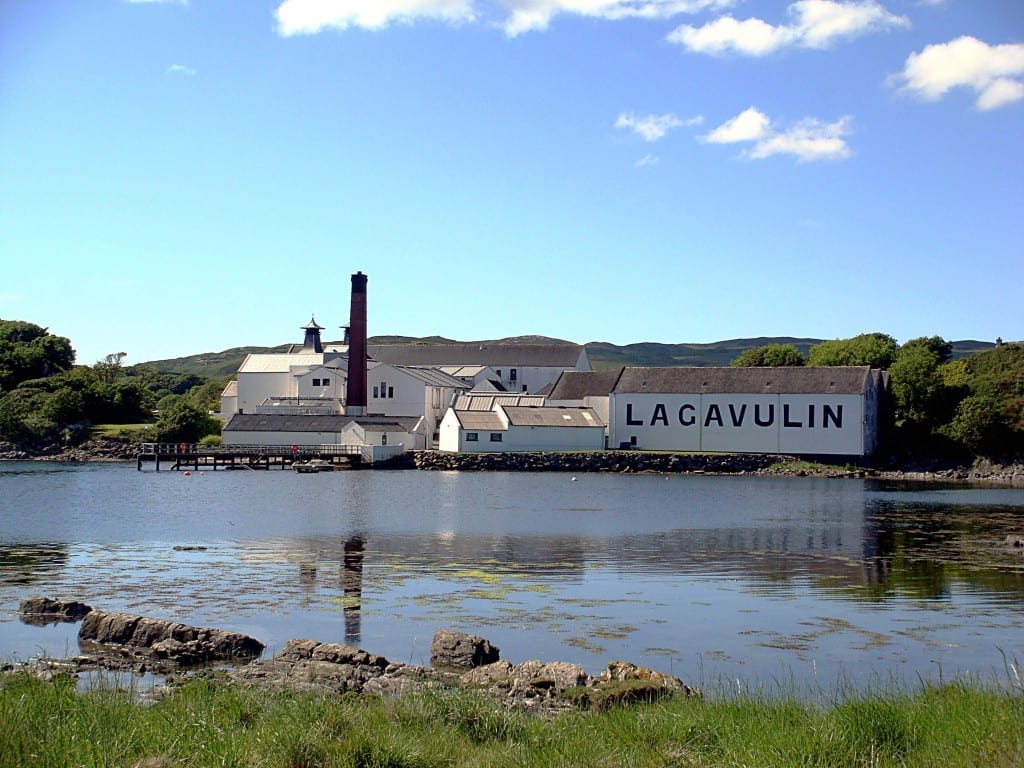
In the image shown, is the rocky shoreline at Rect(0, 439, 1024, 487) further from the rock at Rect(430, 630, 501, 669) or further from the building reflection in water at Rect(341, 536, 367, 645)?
the rock at Rect(430, 630, 501, 669)

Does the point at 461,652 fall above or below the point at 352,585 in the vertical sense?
above

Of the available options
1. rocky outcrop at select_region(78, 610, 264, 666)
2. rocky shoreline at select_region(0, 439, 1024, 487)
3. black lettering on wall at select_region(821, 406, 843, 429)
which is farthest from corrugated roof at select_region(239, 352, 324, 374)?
rocky outcrop at select_region(78, 610, 264, 666)

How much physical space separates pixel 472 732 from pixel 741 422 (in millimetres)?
58784

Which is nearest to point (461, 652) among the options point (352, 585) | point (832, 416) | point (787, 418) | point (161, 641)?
point (161, 641)

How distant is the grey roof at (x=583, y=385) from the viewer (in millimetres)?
74625

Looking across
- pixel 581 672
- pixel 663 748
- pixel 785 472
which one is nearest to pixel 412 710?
pixel 663 748

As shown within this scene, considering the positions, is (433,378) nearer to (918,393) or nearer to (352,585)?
(918,393)

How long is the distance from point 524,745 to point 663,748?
3.41 feet

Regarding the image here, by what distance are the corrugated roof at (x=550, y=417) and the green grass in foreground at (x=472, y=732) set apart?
190 ft

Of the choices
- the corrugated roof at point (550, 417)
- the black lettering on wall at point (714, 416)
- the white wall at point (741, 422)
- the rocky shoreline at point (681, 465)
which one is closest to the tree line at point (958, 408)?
the rocky shoreline at point (681, 465)

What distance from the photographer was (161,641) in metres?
13.9

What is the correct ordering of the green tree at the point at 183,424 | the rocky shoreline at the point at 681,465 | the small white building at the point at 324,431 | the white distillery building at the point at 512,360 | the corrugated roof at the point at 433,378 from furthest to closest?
the white distillery building at the point at 512,360
the corrugated roof at the point at 433,378
the green tree at the point at 183,424
the small white building at the point at 324,431
the rocky shoreline at the point at 681,465

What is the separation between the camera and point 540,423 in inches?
2670

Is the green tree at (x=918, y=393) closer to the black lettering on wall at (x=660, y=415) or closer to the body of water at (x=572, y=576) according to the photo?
the black lettering on wall at (x=660, y=415)
